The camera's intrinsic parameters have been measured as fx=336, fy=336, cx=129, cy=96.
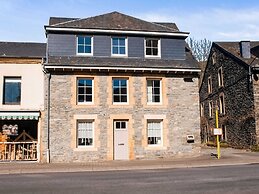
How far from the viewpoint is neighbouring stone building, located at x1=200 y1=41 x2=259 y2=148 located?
86.9 ft

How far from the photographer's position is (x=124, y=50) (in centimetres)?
2164

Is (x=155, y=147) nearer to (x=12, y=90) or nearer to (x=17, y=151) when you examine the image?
(x=17, y=151)

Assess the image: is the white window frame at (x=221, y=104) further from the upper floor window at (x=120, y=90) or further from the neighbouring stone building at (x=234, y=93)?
the upper floor window at (x=120, y=90)

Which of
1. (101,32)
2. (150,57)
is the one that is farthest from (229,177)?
(101,32)

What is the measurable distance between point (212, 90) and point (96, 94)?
19.4m

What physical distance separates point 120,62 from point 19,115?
6720 mm

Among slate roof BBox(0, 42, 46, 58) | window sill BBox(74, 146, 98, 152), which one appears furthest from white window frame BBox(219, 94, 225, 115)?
slate roof BBox(0, 42, 46, 58)

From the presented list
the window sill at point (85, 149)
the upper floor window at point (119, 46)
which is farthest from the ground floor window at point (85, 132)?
the upper floor window at point (119, 46)

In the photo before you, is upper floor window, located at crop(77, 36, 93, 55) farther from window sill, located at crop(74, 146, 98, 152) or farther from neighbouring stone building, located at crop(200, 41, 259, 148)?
neighbouring stone building, located at crop(200, 41, 259, 148)

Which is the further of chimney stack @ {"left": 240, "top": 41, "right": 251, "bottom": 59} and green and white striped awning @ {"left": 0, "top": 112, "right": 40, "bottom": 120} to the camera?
chimney stack @ {"left": 240, "top": 41, "right": 251, "bottom": 59}

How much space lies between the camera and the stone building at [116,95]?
64.4 ft

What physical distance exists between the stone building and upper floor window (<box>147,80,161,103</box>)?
0.06 m

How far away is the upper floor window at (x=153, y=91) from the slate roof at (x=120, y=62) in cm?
116

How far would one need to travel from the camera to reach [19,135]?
20516 millimetres
